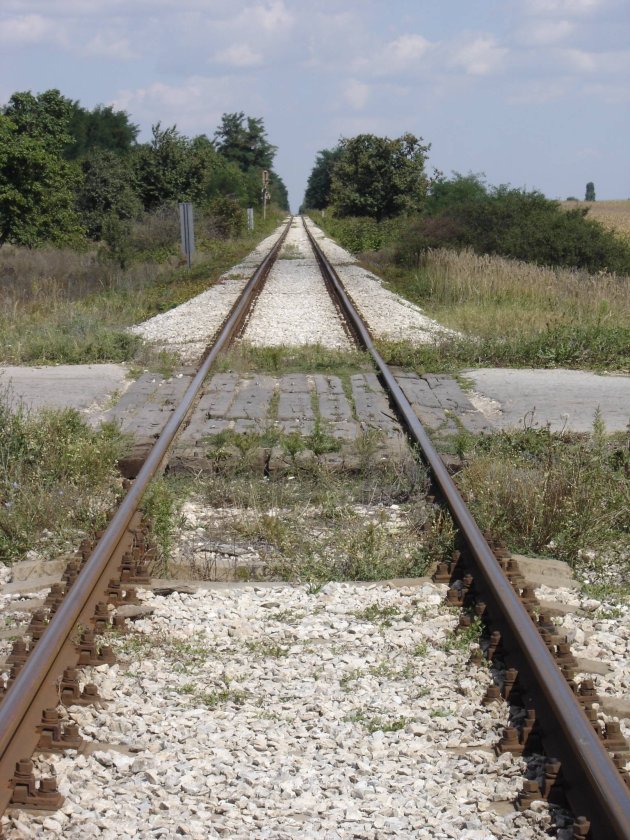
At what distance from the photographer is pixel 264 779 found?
10.1 feet

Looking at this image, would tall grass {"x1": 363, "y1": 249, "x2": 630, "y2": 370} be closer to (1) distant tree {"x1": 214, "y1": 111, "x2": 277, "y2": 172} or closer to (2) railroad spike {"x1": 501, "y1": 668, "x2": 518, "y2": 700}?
(2) railroad spike {"x1": 501, "y1": 668, "x2": 518, "y2": 700}

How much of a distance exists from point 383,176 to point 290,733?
184 feet

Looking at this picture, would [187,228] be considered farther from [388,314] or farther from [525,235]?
[388,314]

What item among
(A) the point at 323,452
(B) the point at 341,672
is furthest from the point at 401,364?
(B) the point at 341,672

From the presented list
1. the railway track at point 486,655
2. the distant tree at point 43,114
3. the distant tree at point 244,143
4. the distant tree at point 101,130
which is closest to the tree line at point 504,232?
A: the distant tree at point 43,114

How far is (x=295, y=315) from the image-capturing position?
1532cm

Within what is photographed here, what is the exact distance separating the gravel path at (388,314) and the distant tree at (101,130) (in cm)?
4543

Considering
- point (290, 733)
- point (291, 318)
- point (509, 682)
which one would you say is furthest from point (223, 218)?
point (290, 733)

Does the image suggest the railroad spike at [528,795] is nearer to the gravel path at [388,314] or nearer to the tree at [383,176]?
the gravel path at [388,314]

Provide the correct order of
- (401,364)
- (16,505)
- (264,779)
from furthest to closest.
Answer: (401,364) → (16,505) → (264,779)

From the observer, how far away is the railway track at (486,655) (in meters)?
2.89

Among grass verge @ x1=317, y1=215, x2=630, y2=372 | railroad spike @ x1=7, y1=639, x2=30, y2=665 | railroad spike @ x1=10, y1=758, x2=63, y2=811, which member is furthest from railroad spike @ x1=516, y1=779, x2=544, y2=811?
grass verge @ x1=317, y1=215, x2=630, y2=372

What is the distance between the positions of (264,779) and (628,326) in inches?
414

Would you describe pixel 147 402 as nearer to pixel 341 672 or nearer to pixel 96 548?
pixel 96 548
